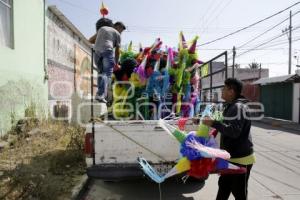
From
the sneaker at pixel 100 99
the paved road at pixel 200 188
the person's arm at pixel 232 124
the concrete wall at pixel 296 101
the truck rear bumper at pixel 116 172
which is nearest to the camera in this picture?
the person's arm at pixel 232 124

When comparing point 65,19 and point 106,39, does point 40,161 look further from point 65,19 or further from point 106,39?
point 65,19

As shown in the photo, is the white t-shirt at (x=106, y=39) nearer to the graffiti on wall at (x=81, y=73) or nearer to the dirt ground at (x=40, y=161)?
the dirt ground at (x=40, y=161)

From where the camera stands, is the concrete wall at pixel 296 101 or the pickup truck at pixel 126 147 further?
the concrete wall at pixel 296 101

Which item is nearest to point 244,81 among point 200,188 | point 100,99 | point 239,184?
point 200,188

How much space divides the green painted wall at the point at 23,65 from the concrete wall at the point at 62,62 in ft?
3.31

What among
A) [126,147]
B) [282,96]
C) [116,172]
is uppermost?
[282,96]

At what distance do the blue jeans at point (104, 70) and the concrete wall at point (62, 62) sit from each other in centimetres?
541

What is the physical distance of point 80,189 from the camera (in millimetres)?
5430

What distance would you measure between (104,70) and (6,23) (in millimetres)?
3691

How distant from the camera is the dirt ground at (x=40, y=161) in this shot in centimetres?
462

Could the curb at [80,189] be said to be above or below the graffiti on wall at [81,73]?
below

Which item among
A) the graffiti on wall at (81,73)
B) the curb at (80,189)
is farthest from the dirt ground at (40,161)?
the graffiti on wall at (81,73)

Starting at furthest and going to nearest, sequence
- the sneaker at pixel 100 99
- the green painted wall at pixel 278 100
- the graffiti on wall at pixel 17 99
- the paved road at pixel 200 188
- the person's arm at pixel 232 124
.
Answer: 1. the green painted wall at pixel 278 100
2. the graffiti on wall at pixel 17 99
3. the sneaker at pixel 100 99
4. the paved road at pixel 200 188
5. the person's arm at pixel 232 124

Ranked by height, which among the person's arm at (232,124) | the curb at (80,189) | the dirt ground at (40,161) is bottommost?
the curb at (80,189)
